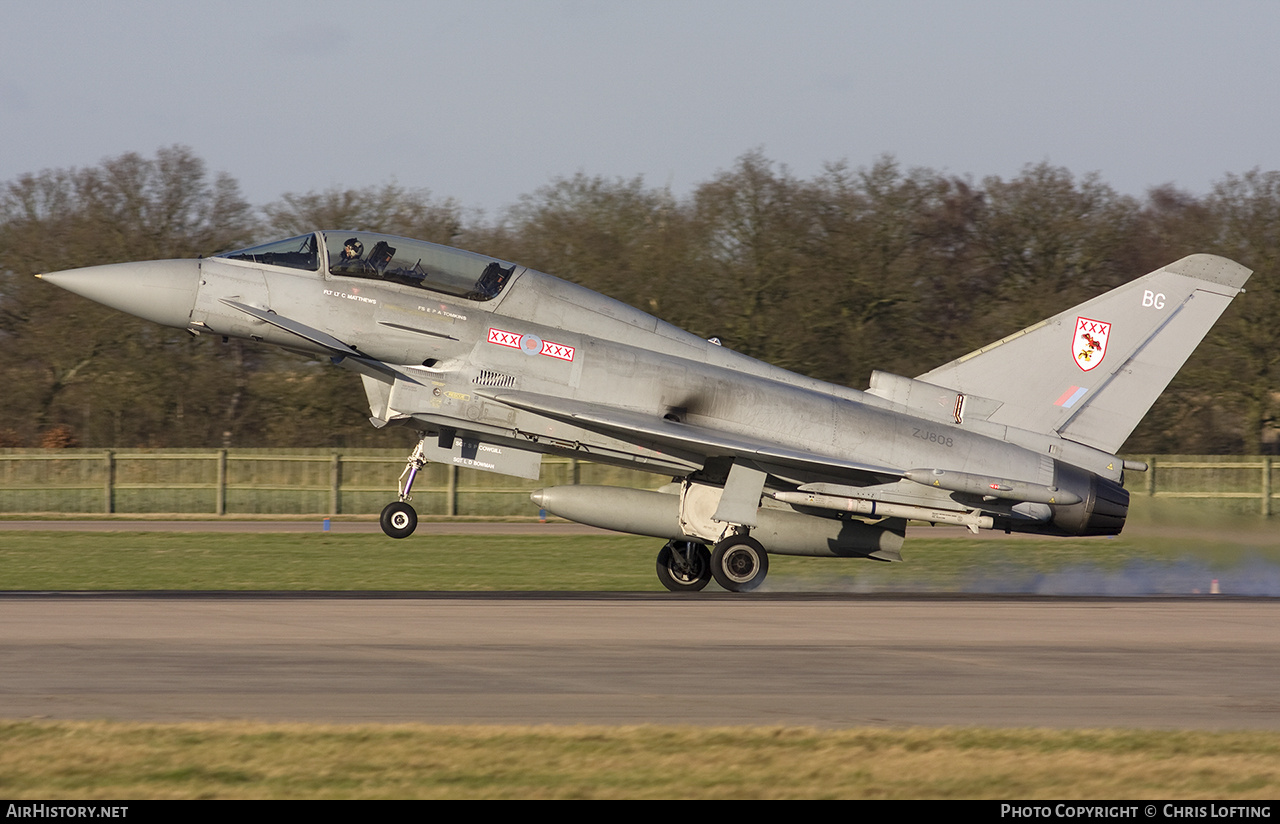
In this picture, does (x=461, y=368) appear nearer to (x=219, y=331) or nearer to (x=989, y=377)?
(x=219, y=331)

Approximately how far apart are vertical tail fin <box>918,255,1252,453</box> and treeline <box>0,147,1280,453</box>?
66.2 feet

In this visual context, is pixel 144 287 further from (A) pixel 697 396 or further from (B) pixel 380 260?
(A) pixel 697 396

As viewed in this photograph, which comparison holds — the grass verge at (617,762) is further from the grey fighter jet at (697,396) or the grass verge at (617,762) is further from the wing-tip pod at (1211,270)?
the wing-tip pod at (1211,270)

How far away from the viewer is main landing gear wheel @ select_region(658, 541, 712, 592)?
18547 mm

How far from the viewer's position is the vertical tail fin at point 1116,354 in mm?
17594

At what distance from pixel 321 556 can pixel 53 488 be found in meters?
16.3

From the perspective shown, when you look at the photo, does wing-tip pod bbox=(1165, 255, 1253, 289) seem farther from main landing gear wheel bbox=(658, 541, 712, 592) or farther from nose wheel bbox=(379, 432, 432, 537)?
nose wheel bbox=(379, 432, 432, 537)

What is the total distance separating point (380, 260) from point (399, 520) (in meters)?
3.33

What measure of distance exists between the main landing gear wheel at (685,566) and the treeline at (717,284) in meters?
19.7

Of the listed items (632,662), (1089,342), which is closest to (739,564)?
(1089,342)

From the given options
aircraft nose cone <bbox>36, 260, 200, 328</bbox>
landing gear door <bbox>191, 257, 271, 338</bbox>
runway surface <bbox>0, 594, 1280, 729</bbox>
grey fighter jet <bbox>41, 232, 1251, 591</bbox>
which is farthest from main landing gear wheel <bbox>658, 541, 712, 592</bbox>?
aircraft nose cone <bbox>36, 260, 200, 328</bbox>

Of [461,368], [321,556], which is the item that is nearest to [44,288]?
[321,556]

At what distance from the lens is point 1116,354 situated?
17.6 metres
